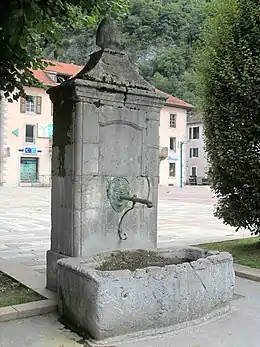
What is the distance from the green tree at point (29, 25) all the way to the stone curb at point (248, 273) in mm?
4582

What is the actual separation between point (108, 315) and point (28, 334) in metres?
0.91

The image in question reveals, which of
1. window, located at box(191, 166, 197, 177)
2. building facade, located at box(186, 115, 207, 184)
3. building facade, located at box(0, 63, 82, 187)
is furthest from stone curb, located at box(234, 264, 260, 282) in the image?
window, located at box(191, 166, 197, 177)

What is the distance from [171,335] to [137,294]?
564mm

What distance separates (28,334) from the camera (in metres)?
4.37

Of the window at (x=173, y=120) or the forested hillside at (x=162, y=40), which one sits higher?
the forested hillside at (x=162, y=40)

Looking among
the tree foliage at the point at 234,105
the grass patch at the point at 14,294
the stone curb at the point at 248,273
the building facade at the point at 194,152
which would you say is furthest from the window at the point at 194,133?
the grass patch at the point at 14,294

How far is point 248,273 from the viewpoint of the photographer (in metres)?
6.80

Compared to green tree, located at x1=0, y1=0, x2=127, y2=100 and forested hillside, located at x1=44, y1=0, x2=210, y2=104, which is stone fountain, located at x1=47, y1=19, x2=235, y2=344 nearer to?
green tree, located at x1=0, y1=0, x2=127, y2=100

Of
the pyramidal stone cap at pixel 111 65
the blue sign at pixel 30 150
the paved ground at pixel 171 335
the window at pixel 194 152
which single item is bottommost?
the paved ground at pixel 171 335

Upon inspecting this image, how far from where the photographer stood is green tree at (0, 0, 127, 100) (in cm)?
419

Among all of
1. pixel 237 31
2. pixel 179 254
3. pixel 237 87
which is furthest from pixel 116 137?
pixel 237 31

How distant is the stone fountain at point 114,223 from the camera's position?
4234mm

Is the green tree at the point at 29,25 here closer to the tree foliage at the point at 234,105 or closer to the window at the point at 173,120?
the tree foliage at the point at 234,105

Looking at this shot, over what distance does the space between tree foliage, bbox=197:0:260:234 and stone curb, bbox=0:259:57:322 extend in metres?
3.93
